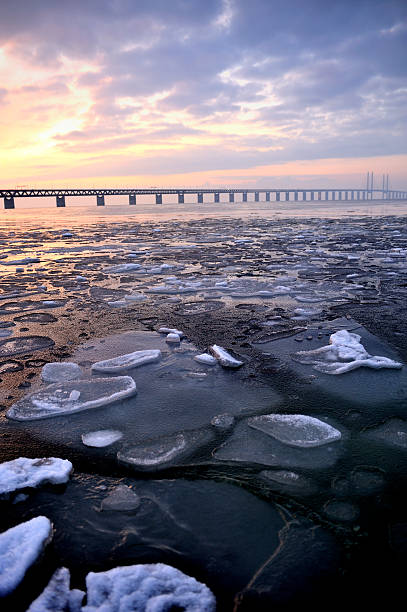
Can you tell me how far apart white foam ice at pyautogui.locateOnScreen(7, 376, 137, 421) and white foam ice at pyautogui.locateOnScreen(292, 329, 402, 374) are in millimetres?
1863

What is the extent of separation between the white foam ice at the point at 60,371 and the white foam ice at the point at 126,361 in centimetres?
18

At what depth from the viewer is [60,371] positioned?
3.83 meters

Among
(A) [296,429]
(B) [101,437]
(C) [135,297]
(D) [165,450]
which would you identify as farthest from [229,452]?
(C) [135,297]

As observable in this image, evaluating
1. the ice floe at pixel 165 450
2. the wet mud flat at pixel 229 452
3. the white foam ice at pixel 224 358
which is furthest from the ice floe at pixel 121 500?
the white foam ice at pixel 224 358

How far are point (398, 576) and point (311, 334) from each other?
3.28m

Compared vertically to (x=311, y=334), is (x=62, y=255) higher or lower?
higher

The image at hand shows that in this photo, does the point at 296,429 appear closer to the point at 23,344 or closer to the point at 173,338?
the point at 173,338

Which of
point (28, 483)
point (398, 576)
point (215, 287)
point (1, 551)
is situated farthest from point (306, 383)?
point (215, 287)

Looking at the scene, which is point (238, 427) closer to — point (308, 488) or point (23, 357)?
point (308, 488)

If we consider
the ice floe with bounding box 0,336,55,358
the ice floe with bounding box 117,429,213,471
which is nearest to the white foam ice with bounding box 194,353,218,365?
the ice floe with bounding box 117,429,213,471

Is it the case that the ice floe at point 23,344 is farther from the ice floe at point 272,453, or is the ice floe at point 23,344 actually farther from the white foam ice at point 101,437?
the ice floe at point 272,453

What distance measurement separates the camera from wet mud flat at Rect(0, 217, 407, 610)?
182 centimetres

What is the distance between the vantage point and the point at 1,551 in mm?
1856

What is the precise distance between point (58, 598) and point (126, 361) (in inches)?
97.2
